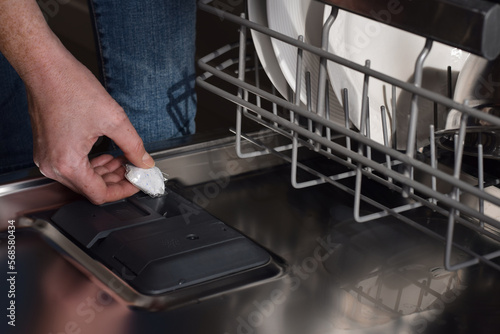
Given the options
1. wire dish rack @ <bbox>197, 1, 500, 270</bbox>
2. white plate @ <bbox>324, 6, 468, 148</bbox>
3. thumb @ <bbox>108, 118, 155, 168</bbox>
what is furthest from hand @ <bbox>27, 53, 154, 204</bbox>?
white plate @ <bbox>324, 6, 468, 148</bbox>

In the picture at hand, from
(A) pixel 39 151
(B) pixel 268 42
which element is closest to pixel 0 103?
(A) pixel 39 151

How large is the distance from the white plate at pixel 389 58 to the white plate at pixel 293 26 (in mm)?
33

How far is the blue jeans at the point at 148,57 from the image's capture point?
943 mm

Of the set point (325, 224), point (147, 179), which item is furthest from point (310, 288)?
point (147, 179)

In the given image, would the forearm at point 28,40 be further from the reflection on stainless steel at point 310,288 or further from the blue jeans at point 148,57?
the blue jeans at point 148,57

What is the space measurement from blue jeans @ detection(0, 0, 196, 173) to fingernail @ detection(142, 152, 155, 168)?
271 millimetres

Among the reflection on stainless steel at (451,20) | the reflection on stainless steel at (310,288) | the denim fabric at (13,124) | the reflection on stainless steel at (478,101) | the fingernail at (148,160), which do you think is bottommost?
the denim fabric at (13,124)

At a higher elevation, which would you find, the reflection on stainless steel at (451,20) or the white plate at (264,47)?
the reflection on stainless steel at (451,20)

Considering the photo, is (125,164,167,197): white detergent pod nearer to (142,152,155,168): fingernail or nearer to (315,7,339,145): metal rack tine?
(142,152,155,168): fingernail

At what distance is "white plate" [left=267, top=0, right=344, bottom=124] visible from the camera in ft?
2.08

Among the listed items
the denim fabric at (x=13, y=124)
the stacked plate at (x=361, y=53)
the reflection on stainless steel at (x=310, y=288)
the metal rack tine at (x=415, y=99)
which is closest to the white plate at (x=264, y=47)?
the stacked plate at (x=361, y=53)

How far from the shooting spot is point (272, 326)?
47 cm

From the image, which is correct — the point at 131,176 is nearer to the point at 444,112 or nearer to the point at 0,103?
the point at 444,112

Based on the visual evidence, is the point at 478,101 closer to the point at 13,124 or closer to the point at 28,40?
the point at 28,40
